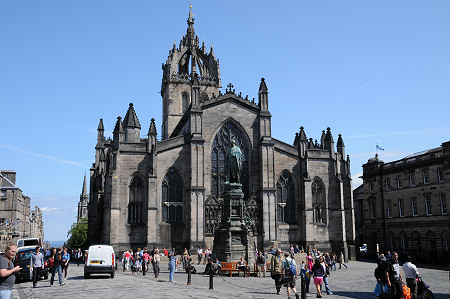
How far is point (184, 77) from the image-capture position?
61438mm

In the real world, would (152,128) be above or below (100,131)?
below

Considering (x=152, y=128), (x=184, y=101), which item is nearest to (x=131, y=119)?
(x=152, y=128)

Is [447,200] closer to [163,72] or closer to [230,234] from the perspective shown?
[230,234]

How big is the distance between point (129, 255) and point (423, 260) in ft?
92.5

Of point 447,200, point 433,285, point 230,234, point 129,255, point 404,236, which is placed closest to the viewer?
point 433,285

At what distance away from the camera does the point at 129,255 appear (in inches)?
1176

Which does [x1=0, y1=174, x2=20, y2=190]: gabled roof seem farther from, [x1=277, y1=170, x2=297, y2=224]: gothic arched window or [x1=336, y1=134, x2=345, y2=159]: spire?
[x1=336, y1=134, x2=345, y2=159]: spire

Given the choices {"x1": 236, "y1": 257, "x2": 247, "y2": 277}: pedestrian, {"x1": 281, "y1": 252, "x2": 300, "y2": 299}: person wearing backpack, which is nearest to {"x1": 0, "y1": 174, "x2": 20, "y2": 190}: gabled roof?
{"x1": 236, "y1": 257, "x2": 247, "y2": 277}: pedestrian

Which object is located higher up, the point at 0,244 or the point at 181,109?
the point at 181,109

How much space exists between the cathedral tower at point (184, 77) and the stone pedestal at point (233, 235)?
3392 centimetres

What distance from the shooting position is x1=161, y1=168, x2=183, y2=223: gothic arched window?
38.9 meters

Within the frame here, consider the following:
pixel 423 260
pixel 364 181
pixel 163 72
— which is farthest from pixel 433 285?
pixel 163 72

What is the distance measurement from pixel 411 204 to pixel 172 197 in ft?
80.0

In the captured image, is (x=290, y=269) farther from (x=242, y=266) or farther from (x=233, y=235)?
(x=233, y=235)
